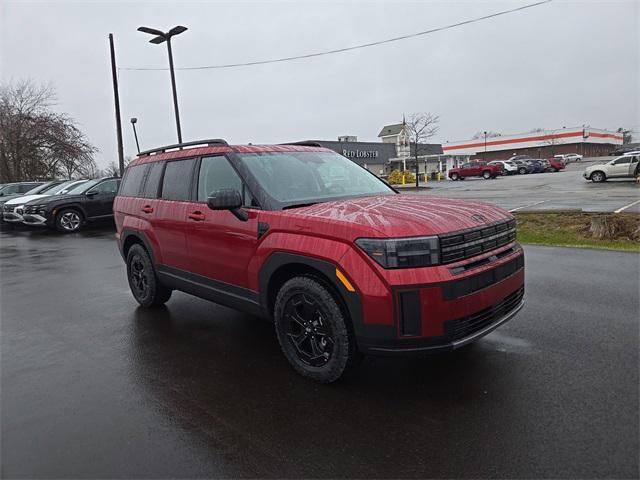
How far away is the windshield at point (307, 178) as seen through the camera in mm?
4031

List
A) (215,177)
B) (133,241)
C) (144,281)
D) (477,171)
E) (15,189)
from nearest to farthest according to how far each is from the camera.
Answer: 1. (215,177)
2. (144,281)
3. (133,241)
4. (15,189)
5. (477,171)

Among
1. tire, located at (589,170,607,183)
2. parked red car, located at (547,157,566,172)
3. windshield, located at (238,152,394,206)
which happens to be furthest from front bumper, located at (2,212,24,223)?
parked red car, located at (547,157,566,172)

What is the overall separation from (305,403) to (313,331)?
1.77 feet

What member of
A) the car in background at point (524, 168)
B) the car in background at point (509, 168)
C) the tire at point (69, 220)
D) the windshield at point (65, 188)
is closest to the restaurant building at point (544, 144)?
the car in background at point (524, 168)

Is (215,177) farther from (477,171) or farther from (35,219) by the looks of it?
(477,171)

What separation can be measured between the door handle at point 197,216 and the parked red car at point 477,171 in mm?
41870

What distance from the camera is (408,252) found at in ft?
9.82

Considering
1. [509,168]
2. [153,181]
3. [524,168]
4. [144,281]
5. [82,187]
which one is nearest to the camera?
[153,181]

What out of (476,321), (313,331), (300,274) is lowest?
(313,331)

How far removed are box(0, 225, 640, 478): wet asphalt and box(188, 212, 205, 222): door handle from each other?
123 centimetres

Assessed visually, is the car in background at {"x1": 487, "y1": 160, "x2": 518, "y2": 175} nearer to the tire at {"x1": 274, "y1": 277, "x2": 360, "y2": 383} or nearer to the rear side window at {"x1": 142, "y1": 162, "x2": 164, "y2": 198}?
the rear side window at {"x1": 142, "y1": 162, "x2": 164, "y2": 198}

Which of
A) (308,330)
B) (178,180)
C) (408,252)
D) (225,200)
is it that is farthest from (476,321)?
(178,180)

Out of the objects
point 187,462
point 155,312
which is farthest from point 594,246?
point 187,462

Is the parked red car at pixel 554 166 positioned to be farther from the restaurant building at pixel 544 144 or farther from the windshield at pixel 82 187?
the windshield at pixel 82 187
